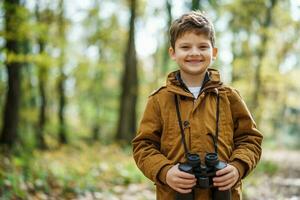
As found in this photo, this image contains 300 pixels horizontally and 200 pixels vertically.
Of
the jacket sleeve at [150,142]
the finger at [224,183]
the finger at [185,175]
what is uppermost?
the jacket sleeve at [150,142]

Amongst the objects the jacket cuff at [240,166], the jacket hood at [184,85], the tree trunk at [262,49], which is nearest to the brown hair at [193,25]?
the jacket hood at [184,85]

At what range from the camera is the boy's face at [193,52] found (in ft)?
7.89

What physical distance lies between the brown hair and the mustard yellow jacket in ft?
0.86

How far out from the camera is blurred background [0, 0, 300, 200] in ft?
22.7

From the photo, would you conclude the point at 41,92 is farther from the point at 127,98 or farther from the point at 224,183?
the point at 224,183

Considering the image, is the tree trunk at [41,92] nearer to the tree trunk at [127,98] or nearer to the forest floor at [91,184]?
the tree trunk at [127,98]

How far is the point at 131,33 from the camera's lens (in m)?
15.3

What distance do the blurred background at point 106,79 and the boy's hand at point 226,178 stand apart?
2.82 feet

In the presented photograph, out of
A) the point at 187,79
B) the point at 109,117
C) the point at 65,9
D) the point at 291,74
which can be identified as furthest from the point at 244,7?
the point at 109,117

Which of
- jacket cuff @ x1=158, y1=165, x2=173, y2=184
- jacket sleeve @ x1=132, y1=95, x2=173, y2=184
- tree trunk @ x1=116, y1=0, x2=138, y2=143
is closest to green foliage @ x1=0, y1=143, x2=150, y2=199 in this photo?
jacket sleeve @ x1=132, y1=95, x2=173, y2=184

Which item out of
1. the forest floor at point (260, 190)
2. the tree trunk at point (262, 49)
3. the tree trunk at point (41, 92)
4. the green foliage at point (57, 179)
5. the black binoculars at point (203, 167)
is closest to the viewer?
the black binoculars at point (203, 167)

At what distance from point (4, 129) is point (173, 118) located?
956 cm

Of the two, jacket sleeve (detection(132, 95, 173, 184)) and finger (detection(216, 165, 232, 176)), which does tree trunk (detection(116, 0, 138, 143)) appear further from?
finger (detection(216, 165, 232, 176))

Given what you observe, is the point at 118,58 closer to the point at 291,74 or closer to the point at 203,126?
the point at 291,74
